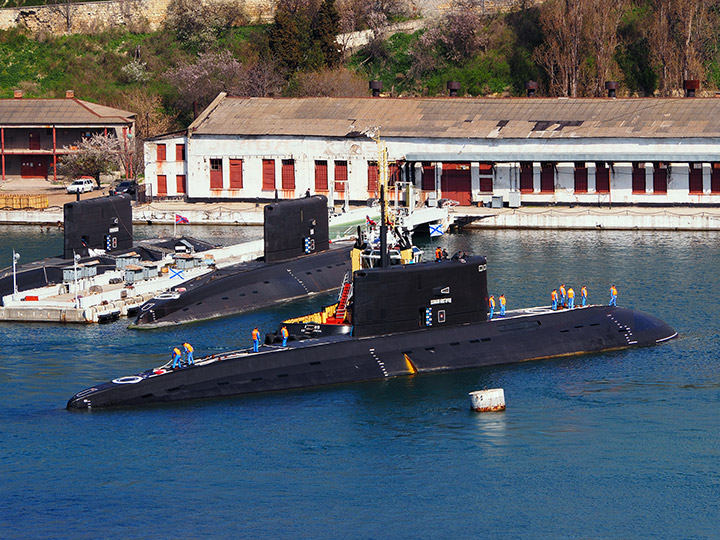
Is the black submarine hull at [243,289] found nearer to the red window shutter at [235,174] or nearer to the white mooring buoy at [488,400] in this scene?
the white mooring buoy at [488,400]

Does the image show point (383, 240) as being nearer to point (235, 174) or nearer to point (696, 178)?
point (696, 178)

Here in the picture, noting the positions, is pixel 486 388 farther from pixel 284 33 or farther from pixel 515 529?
pixel 284 33

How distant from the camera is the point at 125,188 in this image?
104500mm

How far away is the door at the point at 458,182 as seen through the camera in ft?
313

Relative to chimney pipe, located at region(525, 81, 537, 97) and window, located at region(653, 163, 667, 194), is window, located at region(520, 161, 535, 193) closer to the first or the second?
window, located at region(653, 163, 667, 194)

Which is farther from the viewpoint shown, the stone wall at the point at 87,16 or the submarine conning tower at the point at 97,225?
the stone wall at the point at 87,16

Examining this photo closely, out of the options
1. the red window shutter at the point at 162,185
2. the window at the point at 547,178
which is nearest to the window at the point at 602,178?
the window at the point at 547,178

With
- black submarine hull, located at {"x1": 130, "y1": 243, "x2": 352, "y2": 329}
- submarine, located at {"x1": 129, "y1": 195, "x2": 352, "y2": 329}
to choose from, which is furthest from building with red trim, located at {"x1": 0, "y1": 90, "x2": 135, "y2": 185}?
black submarine hull, located at {"x1": 130, "y1": 243, "x2": 352, "y2": 329}

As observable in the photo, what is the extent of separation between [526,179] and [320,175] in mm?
16230

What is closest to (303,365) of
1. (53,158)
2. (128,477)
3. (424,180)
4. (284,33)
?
(128,477)

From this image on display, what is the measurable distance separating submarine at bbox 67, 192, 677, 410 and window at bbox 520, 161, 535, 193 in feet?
144

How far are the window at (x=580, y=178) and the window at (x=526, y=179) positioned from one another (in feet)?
11.3

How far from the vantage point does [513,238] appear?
279 feet

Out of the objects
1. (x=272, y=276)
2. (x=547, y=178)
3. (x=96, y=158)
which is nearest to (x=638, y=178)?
(x=547, y=178)
